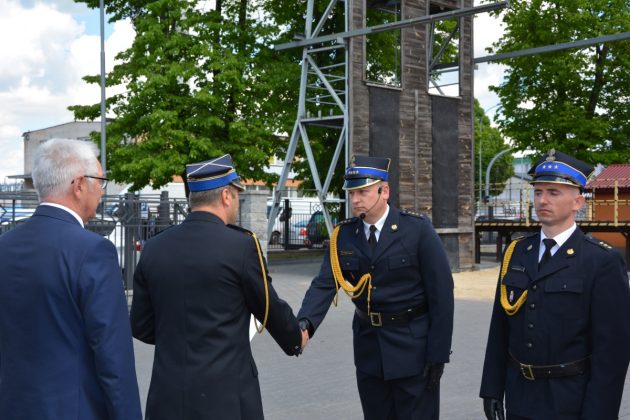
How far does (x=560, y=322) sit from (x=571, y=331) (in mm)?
68

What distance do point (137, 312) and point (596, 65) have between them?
28.9 m

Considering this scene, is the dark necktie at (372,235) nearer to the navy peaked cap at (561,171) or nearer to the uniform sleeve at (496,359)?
the uniform sleeve at (496,359)

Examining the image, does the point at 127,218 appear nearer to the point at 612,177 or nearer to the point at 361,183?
the point at 361,183

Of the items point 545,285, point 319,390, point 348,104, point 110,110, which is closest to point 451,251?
point 348,104

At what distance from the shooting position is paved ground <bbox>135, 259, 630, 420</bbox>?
7285 millimetres

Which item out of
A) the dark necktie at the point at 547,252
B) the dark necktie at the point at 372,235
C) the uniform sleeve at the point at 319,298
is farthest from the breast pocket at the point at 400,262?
the dark necktie at the point at 547,252

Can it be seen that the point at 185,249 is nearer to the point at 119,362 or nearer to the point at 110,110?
the point at 119,362

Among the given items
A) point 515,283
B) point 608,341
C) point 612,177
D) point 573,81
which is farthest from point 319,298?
point 612,177

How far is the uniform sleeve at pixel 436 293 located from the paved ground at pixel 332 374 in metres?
2.43

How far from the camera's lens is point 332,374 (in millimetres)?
8859

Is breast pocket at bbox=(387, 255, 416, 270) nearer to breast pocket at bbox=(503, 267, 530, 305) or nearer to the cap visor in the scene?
the cap visor

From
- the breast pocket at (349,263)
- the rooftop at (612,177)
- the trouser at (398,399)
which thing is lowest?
the trouser at (398,399)

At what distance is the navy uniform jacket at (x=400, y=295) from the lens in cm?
484

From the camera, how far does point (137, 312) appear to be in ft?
13.0
